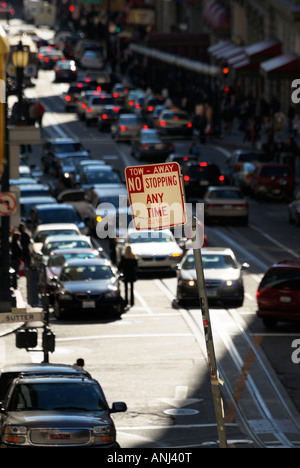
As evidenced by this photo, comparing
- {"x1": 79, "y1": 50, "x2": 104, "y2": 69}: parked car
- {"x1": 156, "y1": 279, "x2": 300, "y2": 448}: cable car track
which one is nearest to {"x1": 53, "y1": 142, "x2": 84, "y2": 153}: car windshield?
{"x1": 156, "y1": 279, "x2": 300, "y2": 448}: cable car track

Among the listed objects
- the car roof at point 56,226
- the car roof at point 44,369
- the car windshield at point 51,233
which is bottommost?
the car windshield at point 51,233

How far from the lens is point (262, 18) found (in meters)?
93.8

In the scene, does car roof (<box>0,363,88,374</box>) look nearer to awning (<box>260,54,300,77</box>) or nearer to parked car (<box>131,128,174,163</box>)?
parked car (<box>131,128,174,163</box>)

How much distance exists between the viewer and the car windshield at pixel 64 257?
1516 inches

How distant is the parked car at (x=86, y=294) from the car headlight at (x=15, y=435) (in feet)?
53.3

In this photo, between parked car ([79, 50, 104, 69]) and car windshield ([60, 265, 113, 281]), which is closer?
car windshield ([60, 265, 113, 281])

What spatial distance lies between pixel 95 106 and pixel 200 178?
1202 inches

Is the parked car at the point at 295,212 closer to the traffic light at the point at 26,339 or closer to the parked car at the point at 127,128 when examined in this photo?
the parked car at the point at 127,128

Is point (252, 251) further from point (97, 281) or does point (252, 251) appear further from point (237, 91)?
point (237, 91)

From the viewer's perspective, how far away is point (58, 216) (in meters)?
47.2

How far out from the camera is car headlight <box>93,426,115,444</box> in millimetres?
18516

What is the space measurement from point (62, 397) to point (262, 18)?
3011 inches

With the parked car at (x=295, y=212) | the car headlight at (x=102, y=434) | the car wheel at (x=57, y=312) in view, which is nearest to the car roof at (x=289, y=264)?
the car wheel at (x=57, y=312)
